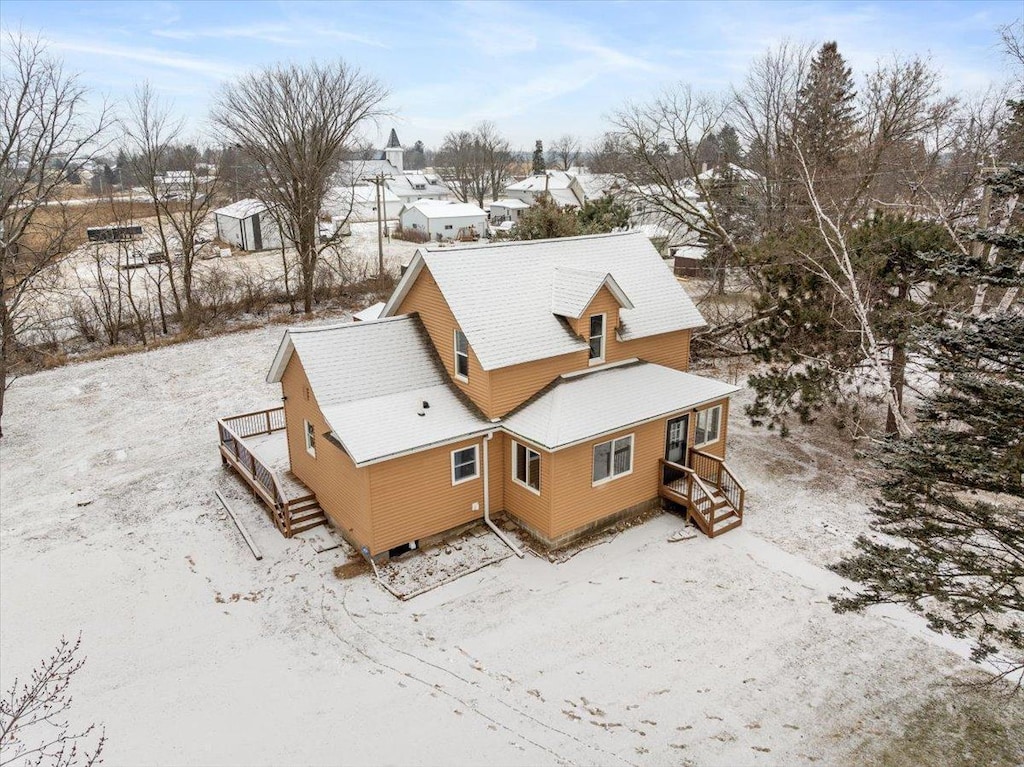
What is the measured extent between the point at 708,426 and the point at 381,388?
843 cm

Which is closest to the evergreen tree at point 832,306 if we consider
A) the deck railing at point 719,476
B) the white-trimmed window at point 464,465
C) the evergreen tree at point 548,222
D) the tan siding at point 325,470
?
the deck railing at point 719,476

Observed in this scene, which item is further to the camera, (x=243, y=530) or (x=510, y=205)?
(x=510, y=205)

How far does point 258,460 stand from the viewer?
51.4 feet

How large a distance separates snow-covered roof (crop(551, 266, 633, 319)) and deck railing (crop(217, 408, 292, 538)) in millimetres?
7903

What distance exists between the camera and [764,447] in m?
19.3

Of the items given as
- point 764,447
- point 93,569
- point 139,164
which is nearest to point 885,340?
point 764,447

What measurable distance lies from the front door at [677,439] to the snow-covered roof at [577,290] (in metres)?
3.11

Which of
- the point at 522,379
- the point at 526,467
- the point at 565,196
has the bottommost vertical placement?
the point at 526,467

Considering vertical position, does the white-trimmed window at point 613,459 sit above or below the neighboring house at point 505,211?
below

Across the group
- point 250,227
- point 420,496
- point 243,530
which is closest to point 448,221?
point 250,227

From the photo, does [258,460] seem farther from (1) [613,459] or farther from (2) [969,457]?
(2) [969,457]

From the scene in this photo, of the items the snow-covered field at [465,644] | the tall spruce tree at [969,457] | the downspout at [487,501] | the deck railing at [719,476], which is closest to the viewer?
the tall spruce tree at [969,457]

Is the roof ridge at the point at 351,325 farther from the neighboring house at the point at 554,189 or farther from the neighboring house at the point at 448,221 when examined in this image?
the neighboring house at the point at 554,189

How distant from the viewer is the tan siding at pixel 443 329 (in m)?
14.5
